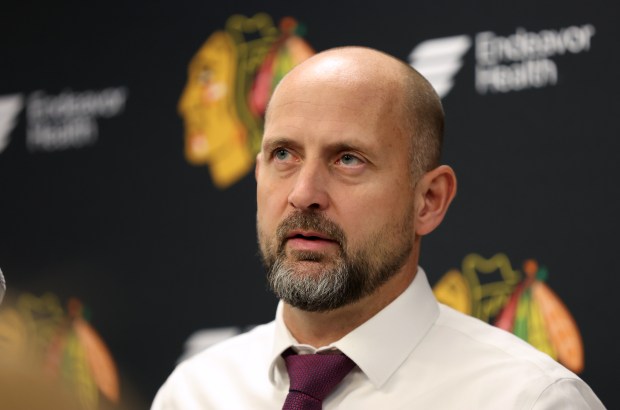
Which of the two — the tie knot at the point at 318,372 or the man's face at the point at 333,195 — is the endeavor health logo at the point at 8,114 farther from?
the tie knot at the point at 318,372

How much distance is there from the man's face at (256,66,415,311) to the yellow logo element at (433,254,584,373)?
0.74 m

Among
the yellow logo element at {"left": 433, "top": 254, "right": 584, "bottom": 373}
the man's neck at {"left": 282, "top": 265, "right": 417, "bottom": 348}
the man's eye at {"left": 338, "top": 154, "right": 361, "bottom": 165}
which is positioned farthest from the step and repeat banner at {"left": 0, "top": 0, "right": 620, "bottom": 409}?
the man's eye at {"left": 338, "top": 154, "right": 361, "bottom": 165}

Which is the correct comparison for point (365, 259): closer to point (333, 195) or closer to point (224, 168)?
point (333, 195)

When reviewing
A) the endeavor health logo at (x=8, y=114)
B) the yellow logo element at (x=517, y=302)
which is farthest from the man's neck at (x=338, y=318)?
the endeavor health logo at (x=8, y=114)

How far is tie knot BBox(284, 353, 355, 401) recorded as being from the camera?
144cm

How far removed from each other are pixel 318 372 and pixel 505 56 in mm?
1147

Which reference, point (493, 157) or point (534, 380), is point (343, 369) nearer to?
point (534, 380)

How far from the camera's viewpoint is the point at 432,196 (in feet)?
5.25

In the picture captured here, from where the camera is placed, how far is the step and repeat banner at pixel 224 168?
2.15 m

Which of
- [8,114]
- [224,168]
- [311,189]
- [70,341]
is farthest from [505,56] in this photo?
[8,114]

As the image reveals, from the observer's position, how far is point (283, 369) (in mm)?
1542

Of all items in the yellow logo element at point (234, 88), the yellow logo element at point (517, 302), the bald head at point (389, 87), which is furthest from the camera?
the yellow logo element at point (234, 88)

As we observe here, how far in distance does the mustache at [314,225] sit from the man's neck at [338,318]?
0.13 m

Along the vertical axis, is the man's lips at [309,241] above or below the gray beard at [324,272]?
above
